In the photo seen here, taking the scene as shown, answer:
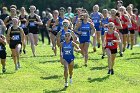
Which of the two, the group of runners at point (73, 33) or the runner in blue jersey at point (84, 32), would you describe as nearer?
the group of runners at point (73, 33)

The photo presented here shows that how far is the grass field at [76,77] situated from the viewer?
16438 mm

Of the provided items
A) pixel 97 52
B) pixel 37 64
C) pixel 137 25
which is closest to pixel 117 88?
pixel 37 64

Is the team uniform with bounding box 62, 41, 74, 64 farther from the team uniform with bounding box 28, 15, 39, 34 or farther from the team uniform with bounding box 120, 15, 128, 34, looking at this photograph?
the team uniform with bounding box 120, 15, 128, 34

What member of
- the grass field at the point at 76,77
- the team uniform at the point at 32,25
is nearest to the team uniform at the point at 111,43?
the grass field at the point at 76,77

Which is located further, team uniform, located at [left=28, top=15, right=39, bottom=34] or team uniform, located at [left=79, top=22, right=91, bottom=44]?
team uniform, located at [left=28, top=15, right=39, bottom=34]

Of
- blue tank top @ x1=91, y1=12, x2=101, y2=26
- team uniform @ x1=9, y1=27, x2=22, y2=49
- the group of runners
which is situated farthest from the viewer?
blue tank top @ x1=91, y1=12, x2=101, y2=26

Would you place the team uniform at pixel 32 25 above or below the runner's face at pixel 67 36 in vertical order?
above

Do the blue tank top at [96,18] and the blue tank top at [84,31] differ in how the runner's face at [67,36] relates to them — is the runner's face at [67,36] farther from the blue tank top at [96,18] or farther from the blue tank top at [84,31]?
the blue tank top at [96,18]

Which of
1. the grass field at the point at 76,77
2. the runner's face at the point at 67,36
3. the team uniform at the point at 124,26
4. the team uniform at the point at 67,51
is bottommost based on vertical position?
the grass field at the point at 76,77

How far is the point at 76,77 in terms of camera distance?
60.7ft

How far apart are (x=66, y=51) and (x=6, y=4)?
24165 millimetres

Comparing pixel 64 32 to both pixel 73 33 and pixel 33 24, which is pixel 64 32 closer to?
Answer: pixel 73 33

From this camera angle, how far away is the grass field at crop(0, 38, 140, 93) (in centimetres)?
1644

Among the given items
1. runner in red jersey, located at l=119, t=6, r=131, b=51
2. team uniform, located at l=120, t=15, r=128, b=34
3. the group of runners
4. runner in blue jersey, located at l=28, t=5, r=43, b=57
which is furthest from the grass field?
team uniform, located at l=120, t=15, r=128, b=34
